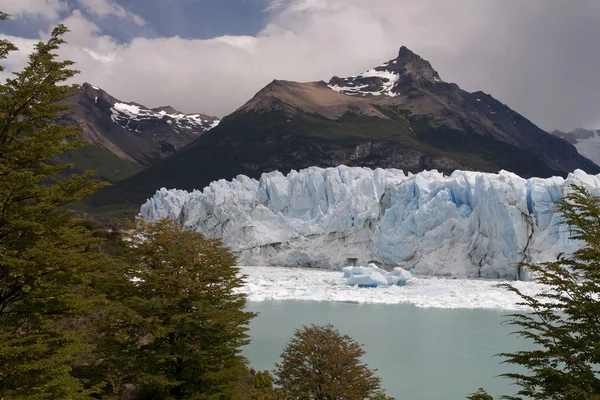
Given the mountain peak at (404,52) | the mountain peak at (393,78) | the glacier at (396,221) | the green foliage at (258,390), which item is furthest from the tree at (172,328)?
the mountain peak at (404,52)

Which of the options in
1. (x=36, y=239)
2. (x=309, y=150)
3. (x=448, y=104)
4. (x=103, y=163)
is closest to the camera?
(x=36, y=239)

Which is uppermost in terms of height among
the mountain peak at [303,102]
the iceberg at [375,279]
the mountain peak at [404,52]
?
the mountain peak at [404,52]

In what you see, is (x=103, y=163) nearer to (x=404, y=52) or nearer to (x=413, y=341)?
(x=404, y=52)

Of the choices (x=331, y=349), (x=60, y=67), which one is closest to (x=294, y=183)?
(x=331, y=349)

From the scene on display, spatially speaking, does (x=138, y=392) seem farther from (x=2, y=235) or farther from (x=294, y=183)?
(x=294, y=183)

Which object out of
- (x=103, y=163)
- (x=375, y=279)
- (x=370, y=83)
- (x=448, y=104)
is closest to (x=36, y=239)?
(x=375, y=279)

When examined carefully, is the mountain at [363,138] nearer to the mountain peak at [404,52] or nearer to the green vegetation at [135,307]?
the mountain peak at [404,52]
